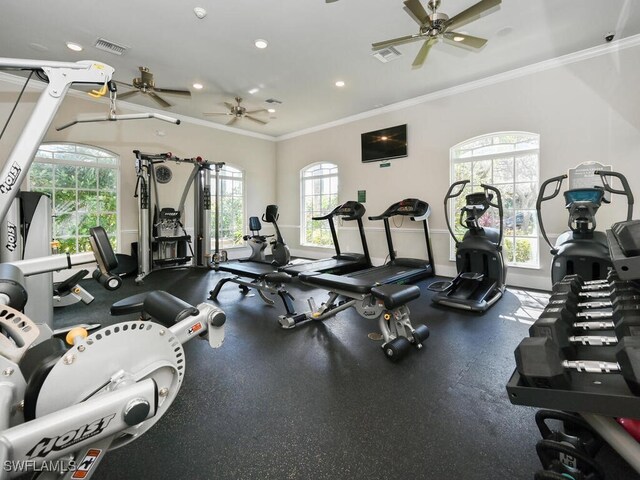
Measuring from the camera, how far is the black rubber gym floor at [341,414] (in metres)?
1.43

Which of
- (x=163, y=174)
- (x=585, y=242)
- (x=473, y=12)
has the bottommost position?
(x=585, y=242)

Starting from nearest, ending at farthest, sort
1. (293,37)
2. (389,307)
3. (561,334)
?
(561,334) < (389,307) < (293,37)

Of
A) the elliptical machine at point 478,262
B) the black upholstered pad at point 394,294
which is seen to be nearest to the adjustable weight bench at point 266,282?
the black upholstered pad at point 394,294

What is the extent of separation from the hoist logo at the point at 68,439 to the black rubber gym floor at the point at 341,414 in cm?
76

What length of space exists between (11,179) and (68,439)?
1179 mm

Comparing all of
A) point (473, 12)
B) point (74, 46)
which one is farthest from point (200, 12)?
point (473, 12)

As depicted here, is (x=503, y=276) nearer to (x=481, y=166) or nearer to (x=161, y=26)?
(x=481, y=166)

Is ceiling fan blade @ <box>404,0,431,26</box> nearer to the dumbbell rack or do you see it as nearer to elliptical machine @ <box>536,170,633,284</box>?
elliptical machine @ <box>536,170,633,284</box>

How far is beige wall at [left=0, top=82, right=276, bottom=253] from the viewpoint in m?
5.21

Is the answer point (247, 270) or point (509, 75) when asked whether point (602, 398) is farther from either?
point (509, 75)

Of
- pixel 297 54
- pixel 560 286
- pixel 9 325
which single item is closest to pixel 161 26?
pixel 297 54

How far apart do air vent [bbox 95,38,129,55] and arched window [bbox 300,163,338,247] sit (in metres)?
4.43

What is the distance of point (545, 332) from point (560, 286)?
2.52ft

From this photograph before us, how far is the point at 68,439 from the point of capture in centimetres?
81
